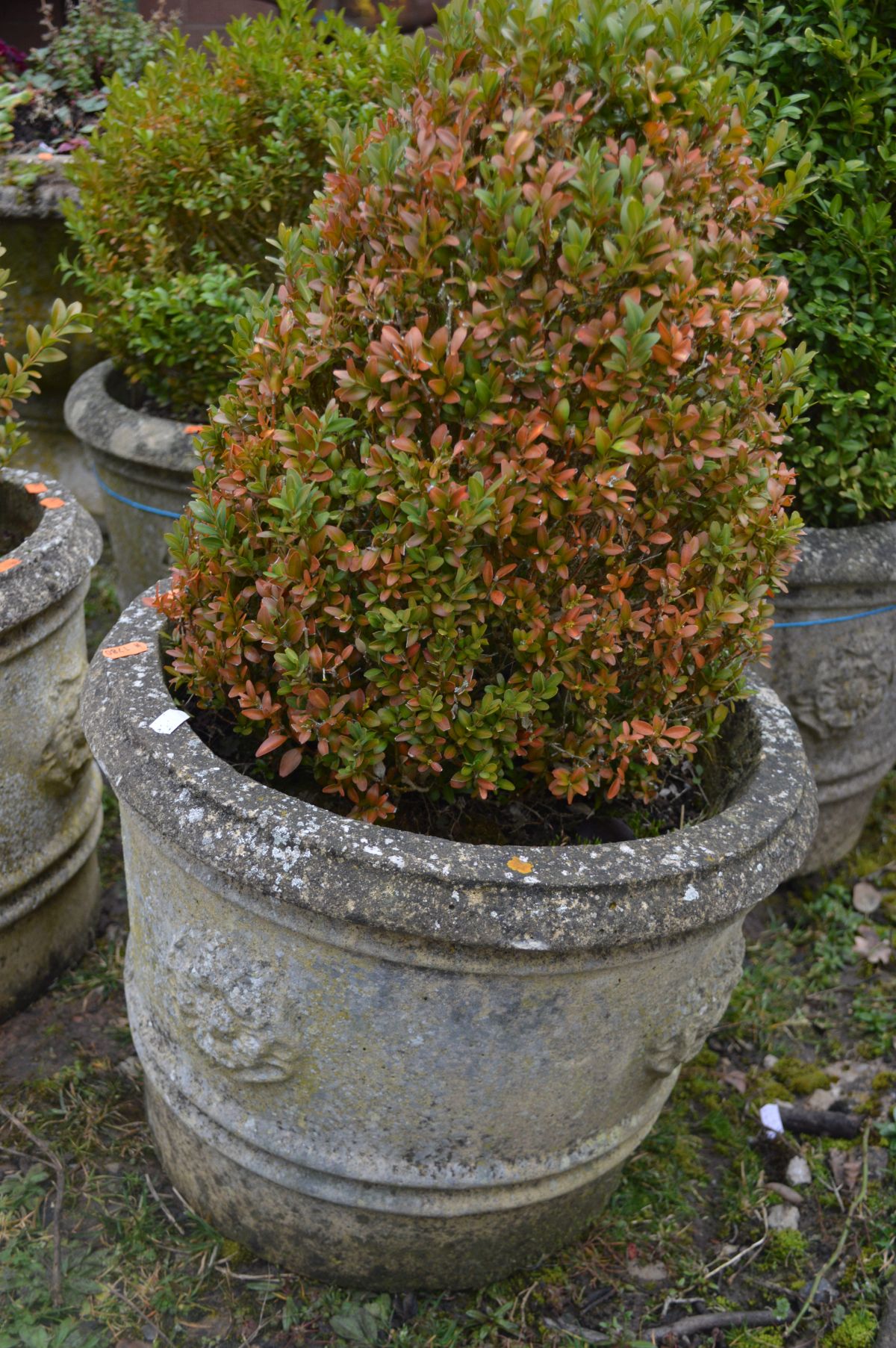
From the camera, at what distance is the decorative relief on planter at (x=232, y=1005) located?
1674 mm

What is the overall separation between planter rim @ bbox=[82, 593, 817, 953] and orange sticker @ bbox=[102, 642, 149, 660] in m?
0.17

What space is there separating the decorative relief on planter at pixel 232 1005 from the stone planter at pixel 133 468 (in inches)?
60.2

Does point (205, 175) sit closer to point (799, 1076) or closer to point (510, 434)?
point (510, 434)

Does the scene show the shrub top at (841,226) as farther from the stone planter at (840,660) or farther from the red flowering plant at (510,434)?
the red flowering plant at (510,434)

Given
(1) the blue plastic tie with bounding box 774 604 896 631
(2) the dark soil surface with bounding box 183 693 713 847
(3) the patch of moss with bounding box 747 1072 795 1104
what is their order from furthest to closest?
(1) the blue plastic tie with bounding box 774 604 896 631, (3) the patch of moss with bounding box 747 1072 795 1104, (2) the dark soil surface with bounding box 183 693 713 847

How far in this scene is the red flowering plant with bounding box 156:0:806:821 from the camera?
1.54 meters

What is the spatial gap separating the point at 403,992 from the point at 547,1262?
84 cm

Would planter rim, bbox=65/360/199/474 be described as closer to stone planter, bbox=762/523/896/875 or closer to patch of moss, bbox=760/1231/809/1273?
stone planter, bbox=762/523/896/875

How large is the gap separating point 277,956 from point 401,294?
0.96 m

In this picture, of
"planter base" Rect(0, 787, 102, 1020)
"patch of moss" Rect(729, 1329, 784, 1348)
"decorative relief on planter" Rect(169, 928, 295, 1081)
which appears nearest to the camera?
"decorative relief on planter" Rect(169, 928, 295, 1081)

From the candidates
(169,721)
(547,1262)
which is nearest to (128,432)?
(169,721)

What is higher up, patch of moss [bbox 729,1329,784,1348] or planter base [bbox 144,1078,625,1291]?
planter base [bbox 144,1078,625,1291]

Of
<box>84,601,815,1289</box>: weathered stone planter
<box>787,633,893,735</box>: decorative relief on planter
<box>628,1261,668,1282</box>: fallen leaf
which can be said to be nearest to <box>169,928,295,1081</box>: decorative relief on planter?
<box>84,601,815,1289</box>: weathered stone planter

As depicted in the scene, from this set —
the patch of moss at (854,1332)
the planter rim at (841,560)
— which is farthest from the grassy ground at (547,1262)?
the planter rim at (841,560)
